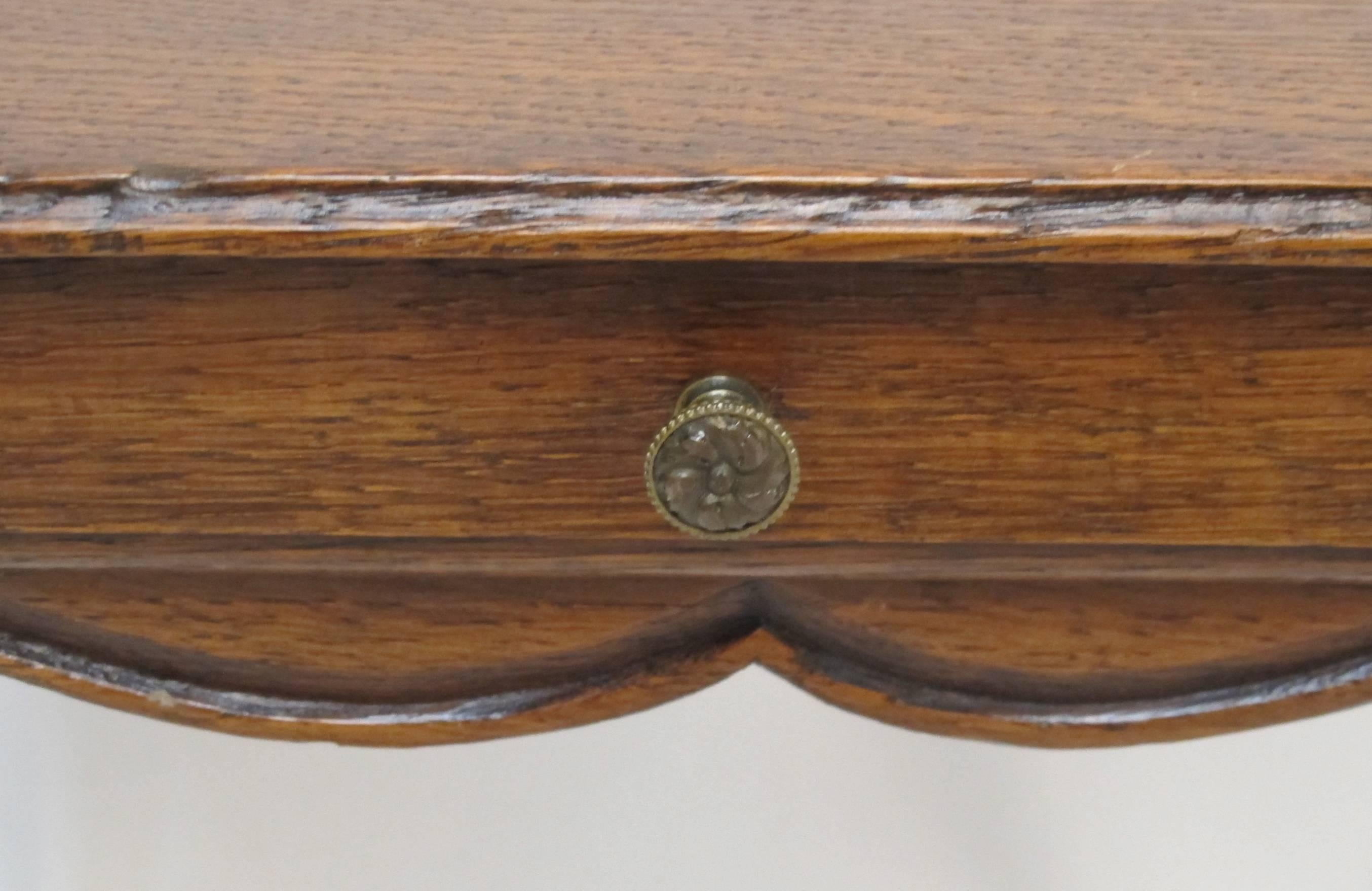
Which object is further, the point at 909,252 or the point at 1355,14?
the point at 1355,14

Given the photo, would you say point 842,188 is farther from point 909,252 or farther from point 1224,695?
point 1224,695

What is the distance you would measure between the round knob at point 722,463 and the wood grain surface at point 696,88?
2.2 inches

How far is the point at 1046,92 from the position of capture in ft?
1.07

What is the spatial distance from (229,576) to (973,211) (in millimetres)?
240

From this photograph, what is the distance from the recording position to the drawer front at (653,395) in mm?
294

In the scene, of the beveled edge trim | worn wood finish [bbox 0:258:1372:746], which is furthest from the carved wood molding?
the beveled edge trim

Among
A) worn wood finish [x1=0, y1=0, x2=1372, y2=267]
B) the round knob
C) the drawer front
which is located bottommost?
the round knob

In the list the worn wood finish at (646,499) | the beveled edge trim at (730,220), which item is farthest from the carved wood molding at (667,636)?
the beveled edge trim at (730,220)

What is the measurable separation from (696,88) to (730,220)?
8cm

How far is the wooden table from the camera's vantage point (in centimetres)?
27

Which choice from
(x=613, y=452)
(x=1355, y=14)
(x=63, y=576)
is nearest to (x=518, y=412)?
(x=613, y=452)

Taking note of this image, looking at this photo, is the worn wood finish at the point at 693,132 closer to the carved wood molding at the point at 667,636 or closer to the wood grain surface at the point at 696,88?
the wood grain surface at the point at 696,88

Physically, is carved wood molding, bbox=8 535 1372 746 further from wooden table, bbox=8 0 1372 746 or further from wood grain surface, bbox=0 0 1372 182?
wood grain surface, bbox=0 0 1372 182

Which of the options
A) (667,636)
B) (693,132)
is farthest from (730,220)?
(667,636)
